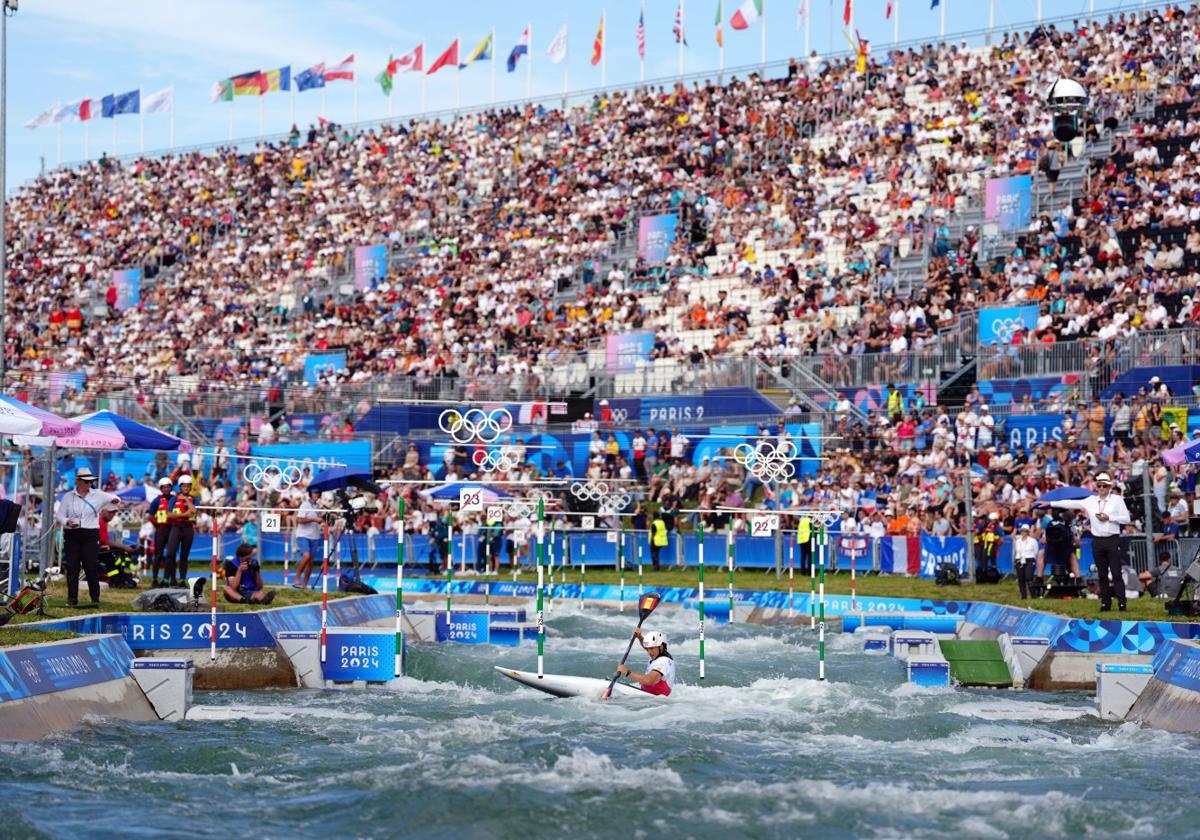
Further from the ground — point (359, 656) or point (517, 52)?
point (517, 52)

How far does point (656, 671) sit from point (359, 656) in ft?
→ 14.6

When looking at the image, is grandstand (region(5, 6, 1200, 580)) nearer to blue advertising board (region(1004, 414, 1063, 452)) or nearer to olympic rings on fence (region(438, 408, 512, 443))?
blue advertising board (region(1004, 414, 1063, 452))

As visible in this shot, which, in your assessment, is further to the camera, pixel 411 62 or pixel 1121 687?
pixel 411 62

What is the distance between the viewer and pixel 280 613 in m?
24.9

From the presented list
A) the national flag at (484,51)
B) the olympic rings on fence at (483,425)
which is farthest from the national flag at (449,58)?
the olympic rings on fence at (483,425)

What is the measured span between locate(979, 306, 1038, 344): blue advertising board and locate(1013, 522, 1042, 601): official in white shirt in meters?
11.7

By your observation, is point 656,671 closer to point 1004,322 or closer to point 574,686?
point 574,686

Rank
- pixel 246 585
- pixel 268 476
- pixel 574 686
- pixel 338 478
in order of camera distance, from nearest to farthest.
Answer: pixel 574 686
pixel 246 585
pixel 338 478
pixel 268 476

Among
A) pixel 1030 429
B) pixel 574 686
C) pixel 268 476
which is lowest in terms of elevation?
pixel 574 686

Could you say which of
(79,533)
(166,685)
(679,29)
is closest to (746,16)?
(679,29)

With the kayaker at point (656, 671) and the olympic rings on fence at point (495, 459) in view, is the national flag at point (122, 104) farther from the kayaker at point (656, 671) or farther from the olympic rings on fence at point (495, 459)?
the kayaker at point (656, 671)

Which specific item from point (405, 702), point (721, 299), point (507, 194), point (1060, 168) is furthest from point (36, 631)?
point (507, 194)

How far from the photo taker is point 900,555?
3803 centimetres

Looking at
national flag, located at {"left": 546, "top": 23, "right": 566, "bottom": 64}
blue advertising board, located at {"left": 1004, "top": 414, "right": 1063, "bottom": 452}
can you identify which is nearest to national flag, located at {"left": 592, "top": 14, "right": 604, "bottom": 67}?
national flag, located at {"left": 546, "top": 23, "right": 566, "bottom": 64}
